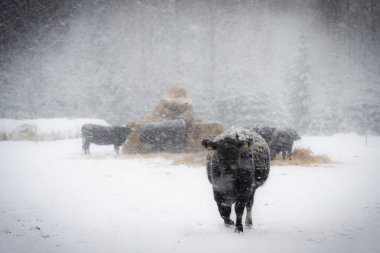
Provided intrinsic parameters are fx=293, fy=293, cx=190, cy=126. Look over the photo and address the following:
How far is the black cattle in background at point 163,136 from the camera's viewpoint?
14312 mm

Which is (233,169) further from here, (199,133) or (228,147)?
(199,133)

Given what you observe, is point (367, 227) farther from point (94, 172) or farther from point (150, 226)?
point (94, 172)

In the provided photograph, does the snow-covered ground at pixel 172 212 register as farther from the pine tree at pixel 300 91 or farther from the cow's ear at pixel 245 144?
the pine tree at pixel 300 91

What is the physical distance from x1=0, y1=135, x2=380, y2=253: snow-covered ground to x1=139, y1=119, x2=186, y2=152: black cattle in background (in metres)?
4.24

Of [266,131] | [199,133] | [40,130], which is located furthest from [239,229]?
[40,130]

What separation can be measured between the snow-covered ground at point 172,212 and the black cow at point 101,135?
4.38 meters

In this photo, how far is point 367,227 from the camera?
470 cm

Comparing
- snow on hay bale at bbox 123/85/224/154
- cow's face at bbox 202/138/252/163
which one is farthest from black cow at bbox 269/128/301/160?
cow's face at bbox 202/138/252/163

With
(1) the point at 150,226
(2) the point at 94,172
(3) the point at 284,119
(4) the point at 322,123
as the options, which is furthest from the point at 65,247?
(4) the point at 322,123

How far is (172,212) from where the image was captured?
5.66 metres

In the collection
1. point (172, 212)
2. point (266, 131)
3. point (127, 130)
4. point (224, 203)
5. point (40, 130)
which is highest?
point (266, 131)

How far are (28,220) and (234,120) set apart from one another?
30.3 meters

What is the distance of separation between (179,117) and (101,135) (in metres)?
4.06

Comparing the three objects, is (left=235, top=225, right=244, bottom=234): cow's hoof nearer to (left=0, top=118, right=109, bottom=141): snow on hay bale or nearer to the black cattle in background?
the black cattle in background
